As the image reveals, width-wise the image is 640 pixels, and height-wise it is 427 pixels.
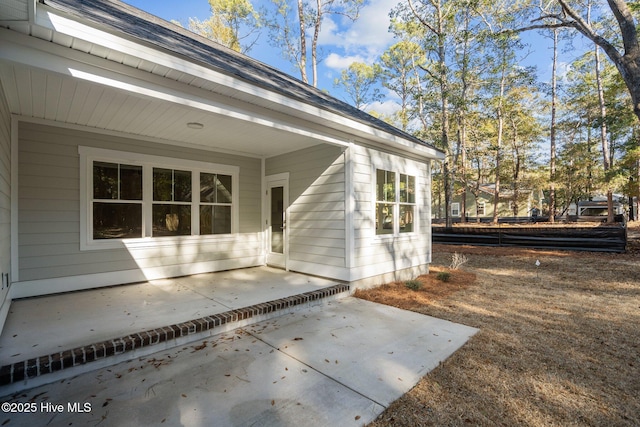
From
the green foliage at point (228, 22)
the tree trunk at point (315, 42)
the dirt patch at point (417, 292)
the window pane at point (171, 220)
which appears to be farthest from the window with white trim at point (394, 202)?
the green foliage at point (228, 22)

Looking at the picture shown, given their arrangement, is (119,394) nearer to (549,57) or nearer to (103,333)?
(103,333)

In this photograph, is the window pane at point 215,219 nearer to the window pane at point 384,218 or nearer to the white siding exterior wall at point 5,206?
the white siding exterior wall at point 5,206

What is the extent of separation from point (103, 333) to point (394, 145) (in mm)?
4886

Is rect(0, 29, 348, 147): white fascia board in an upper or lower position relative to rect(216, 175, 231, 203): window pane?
upper

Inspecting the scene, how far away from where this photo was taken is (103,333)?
278cm

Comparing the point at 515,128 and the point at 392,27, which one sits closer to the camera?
the point at 392,27

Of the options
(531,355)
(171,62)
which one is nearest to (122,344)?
(171,62)

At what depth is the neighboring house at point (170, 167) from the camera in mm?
2551

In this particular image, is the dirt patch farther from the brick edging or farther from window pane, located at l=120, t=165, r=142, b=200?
window pane, located at l=120, t=165, r=142, b=200

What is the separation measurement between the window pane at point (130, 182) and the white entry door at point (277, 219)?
7.56ft

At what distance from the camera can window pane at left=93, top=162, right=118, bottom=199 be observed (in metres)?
4.45

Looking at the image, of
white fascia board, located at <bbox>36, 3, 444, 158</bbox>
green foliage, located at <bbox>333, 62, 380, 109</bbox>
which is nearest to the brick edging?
white fascia board, located at <bbox>36, 3, 444, 158</bbox>

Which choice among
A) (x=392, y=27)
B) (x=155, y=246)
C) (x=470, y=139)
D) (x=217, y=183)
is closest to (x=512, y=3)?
(x=392, y=27)

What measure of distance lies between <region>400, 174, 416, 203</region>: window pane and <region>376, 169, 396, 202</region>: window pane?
296 millimetres
